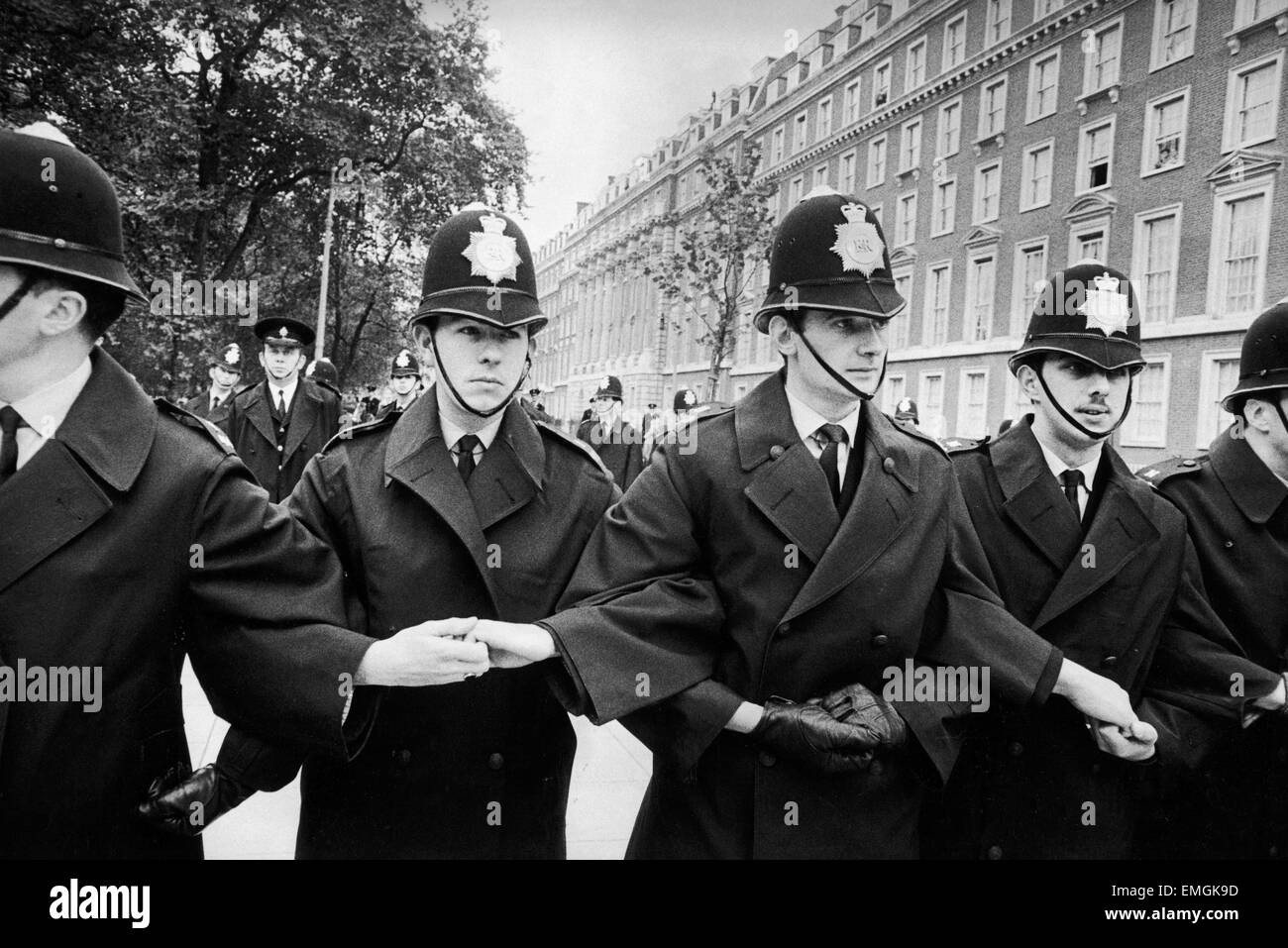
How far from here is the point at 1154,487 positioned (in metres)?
3.22

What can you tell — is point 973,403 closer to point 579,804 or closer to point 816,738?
point 579,804

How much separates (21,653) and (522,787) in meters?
1.33

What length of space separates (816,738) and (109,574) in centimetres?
174

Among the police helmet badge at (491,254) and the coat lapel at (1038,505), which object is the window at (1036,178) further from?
the police helmet badge at (491,254)

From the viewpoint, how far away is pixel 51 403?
2.03 m

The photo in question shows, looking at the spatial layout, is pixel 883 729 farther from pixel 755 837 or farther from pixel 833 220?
pixel 833 220

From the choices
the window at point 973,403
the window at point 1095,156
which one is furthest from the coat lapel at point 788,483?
the window at point 1095,156

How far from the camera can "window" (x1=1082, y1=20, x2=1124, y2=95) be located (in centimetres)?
2111

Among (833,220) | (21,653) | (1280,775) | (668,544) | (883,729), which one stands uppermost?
(833,220)

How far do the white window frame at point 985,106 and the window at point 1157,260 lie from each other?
421 centimetres

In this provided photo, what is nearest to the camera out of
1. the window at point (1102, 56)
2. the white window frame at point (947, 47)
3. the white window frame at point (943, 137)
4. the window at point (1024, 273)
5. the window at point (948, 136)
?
the white window frame at point (947, 47)

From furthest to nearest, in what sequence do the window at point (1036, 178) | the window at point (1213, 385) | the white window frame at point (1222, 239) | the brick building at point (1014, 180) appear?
the window at point (1036, 178) → the window at point (1213, 385) → the white window frame at point (1222, 239) → the brick building at point (1014, 180)

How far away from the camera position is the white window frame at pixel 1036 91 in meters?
21.6
